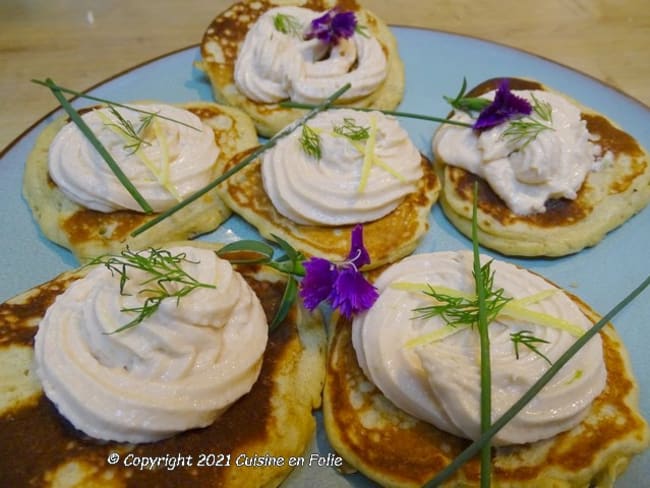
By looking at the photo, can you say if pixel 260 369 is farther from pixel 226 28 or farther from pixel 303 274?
pixel 226 28

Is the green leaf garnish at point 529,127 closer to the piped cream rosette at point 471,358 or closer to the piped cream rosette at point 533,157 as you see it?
the piped cream rosette at point 533,157

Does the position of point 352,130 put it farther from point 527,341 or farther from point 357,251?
point 527,341

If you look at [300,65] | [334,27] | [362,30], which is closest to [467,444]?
[300,65]

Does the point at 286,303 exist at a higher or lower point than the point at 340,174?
lower

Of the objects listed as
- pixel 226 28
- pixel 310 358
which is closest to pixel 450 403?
pixel 310 358

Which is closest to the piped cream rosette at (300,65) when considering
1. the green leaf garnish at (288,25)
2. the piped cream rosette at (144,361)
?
the green leaf garnish at (288,25)

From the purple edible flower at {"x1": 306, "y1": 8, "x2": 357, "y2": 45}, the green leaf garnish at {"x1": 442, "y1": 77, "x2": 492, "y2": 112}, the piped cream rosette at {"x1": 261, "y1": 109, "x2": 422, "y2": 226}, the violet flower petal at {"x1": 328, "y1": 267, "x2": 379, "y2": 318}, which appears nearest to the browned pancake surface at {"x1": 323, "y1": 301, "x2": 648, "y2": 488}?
the violet flower petal at {"x1": 328, "y1": 267, "x2": 379, "y2": 318}
